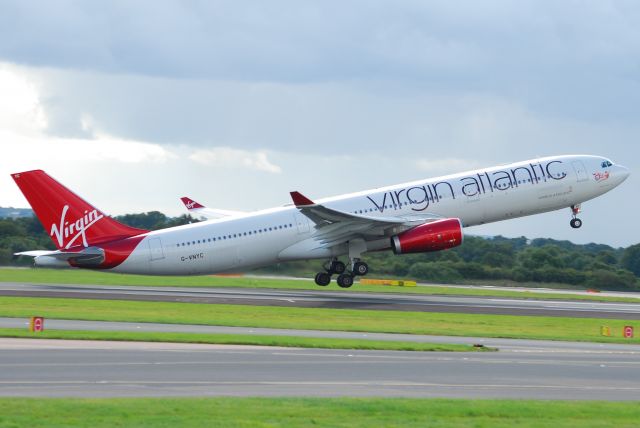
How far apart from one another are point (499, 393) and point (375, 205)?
35.6m

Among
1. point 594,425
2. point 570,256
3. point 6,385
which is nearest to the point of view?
point 594,425

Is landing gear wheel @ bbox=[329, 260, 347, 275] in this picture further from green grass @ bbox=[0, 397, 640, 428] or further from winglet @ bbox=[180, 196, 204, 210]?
green grass @ bbox=[0, 397, 640, 428]

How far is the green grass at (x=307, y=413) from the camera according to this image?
760 inches

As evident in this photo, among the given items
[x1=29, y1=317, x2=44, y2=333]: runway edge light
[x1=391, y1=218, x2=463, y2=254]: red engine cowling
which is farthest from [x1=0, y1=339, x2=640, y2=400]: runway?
[x1=391, y1=218, x2=463, y2=254]: red engine cowling

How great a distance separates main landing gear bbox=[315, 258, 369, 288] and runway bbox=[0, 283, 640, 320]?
35.1 inches

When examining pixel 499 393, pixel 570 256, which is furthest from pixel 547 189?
pixel 570 256

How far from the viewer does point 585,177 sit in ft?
202

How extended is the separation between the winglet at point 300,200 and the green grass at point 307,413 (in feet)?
105

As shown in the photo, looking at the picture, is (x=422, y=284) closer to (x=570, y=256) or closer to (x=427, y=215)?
(x=427, y=215)

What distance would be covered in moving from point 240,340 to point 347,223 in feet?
76.9

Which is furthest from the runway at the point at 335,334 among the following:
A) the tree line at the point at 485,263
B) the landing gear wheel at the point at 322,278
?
the tree line at the point at 485,263

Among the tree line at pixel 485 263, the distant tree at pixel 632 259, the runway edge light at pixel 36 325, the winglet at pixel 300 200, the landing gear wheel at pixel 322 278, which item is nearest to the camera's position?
the runway edge light at pixel 36 325

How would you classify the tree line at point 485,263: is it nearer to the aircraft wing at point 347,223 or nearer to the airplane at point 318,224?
the airplane at point 318,224

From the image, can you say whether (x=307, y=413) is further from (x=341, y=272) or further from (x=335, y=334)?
(x=341, y=272)
